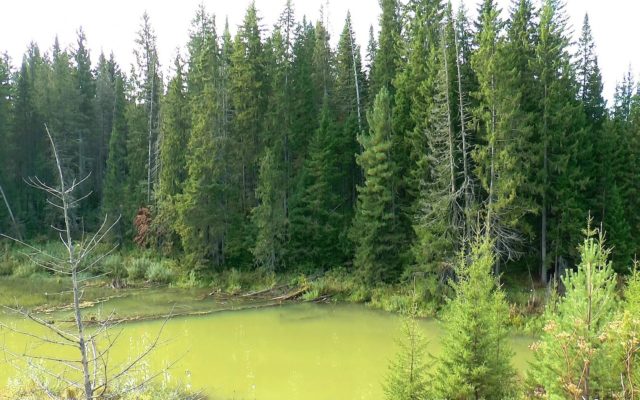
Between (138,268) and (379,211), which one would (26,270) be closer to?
(138,268)

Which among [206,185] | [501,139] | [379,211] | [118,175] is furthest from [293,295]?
[118,175]

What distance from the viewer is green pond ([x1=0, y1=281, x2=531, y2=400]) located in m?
12.9

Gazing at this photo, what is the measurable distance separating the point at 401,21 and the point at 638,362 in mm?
28447

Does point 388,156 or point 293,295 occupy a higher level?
point 388,156

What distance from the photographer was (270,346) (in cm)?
1667

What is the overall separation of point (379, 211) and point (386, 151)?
10.2 feet

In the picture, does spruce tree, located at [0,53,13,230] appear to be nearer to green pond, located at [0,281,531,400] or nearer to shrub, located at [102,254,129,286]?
shrub, located at [102,254,129,286]

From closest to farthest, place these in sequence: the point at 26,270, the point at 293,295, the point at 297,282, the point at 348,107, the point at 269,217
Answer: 1. the point at 293,295
2. the point at 297,282
3. the point at 269,217
4. the point at 26,270
5. the point at 348,107

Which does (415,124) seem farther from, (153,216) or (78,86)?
(78,86)

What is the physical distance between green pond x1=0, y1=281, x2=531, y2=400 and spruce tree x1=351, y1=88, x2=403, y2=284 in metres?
2.51

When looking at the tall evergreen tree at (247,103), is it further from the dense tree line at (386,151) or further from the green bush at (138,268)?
the green bush at (138,268)

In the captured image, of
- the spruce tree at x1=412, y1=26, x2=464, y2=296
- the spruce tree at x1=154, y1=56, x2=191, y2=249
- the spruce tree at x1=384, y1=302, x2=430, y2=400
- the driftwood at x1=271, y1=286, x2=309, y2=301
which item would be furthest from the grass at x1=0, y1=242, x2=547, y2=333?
the spruce tree at x1=384, y1=302, x2=430, y2=400

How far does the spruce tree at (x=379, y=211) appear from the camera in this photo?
24.0 meters

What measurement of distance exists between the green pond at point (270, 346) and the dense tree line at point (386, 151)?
443cm
